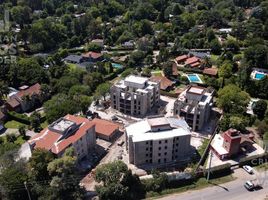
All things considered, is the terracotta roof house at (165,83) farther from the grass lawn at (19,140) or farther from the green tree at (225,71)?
the grass lawn at (19,140)

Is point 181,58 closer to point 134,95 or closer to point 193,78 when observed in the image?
point 193,78

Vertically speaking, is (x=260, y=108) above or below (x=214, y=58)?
below

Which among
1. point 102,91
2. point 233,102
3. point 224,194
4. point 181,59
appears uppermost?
point 233,102

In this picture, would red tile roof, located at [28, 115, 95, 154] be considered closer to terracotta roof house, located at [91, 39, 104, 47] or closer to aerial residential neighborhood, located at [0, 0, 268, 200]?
aerial residential neighborhood, located at [0, 0, 268, 200]

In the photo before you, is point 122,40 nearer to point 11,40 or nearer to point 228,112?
point 11,40

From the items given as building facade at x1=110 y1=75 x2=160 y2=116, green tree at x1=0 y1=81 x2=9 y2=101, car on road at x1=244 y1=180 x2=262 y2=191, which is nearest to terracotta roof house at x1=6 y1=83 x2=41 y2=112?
green tree at x1=0 y1=81 x2=9 y2=101

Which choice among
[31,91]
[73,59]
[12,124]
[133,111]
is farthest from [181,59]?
[12,124]

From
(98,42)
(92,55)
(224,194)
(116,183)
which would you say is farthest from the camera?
(98,42)
